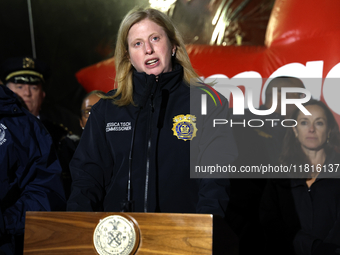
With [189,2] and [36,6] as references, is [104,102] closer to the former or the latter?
[189,2]

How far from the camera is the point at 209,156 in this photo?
4.20 ft

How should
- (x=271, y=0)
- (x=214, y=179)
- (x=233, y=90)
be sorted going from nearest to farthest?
(x=214, y=179) < (x=233, y=90) < (x=271, y=0)

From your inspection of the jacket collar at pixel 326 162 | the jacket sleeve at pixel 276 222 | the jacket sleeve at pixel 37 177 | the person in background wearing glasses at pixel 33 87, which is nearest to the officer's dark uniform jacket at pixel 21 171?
the jacket sleeve at pixel 37 177

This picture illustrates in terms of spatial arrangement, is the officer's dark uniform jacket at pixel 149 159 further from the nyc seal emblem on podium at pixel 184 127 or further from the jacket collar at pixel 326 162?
the jacket collar at pixel 326 162

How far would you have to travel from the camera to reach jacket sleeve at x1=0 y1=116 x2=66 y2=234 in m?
1.55

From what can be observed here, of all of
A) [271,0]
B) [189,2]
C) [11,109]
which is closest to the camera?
[11,109]

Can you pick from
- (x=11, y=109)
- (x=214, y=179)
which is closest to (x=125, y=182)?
(x=214, y=179)

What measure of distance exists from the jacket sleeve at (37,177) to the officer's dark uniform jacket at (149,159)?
0.35 m

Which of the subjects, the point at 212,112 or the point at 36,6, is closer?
the point at 212,112

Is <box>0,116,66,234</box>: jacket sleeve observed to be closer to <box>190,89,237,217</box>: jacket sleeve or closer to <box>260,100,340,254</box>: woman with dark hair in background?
<box>190,89,237,217</box>: jacket sleeve

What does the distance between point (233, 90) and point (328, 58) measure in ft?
2.27

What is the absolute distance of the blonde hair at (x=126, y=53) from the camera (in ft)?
4.87

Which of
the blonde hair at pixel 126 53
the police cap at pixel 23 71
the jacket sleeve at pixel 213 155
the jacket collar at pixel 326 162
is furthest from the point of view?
the police cap at pixel 23 71

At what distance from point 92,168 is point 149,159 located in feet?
0.72
